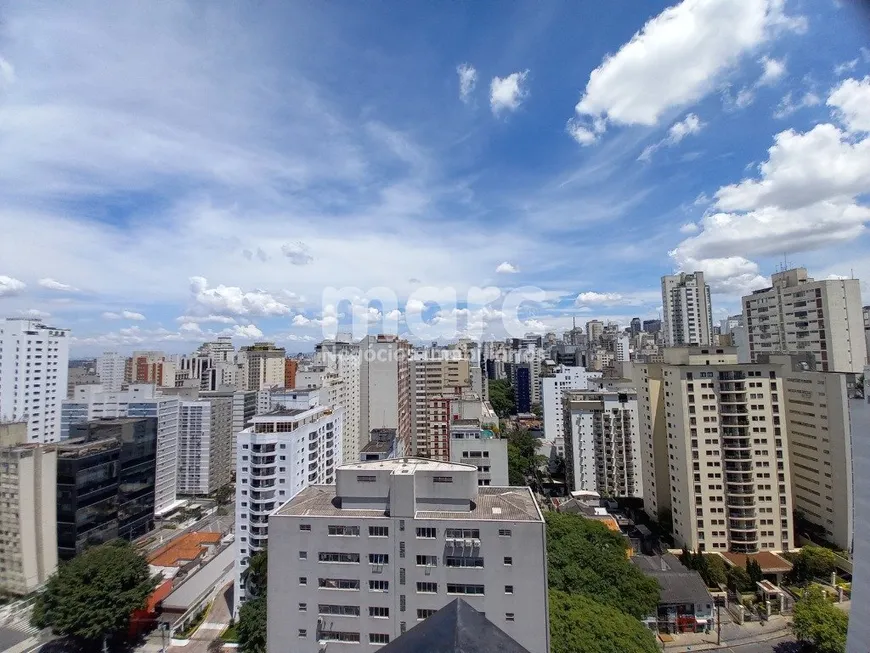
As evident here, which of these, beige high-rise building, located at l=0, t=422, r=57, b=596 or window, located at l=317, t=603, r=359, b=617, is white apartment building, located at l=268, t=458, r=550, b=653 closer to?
window, located at l=317, t=603, r=359, b=617

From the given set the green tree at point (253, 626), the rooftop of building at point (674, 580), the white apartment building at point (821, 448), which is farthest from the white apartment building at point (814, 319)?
the green tree at point (253, 626)

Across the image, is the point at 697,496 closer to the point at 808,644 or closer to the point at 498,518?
the point at 808,644

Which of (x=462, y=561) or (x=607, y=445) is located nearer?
(x=462, y=561)

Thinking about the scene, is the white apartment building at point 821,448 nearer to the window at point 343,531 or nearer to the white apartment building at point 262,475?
the window at point 343,531

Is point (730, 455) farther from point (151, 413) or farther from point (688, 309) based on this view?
point (688, 309)

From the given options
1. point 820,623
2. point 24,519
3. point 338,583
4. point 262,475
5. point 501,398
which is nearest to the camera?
point 338,583

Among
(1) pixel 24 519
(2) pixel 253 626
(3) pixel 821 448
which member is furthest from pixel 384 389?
(3) pixel 821 448

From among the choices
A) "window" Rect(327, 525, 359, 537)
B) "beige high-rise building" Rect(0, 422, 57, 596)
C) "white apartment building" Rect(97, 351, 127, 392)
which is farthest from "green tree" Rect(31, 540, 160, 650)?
"white apartment building" Rect(97, 351, 127, 392)
